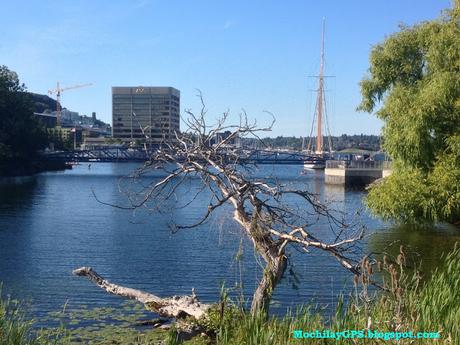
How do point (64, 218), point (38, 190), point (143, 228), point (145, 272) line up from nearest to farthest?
point (145, 272), point (143, 228), point (64, 218), point (38, 190)

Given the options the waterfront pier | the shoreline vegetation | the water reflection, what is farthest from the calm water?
the waterfront pier

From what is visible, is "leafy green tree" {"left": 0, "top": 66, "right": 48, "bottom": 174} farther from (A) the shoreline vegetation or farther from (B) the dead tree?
(A) the shoreline vegetation

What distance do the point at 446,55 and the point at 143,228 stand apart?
652 inches

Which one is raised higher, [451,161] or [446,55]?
[446,55]

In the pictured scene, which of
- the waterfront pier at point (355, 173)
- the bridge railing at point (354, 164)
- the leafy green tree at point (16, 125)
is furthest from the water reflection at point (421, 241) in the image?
the leafy green tree at point (16, 125)

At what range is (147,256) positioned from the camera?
23109mm

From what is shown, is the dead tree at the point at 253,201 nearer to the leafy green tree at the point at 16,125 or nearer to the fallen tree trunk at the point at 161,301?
the fallen tree trunk at the point at 161,301

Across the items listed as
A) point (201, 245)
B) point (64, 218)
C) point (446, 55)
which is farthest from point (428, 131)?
point (64, 218)

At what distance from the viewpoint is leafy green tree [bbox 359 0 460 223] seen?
69.5 feet

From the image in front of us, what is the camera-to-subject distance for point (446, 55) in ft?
70.9

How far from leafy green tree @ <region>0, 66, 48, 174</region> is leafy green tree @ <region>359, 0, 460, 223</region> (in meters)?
65.1

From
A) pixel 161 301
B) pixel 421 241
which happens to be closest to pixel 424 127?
pixel 421 241

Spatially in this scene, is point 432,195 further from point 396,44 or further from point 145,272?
point 145,272

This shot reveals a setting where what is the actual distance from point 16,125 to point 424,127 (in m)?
72.5
